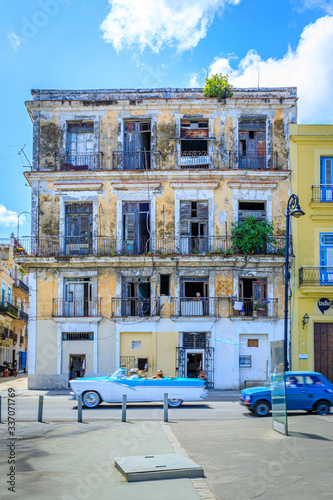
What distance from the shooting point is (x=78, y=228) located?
98.3 ft

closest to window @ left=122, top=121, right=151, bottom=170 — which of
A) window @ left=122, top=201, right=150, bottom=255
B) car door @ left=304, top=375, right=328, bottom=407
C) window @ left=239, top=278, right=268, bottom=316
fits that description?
window @ left=122, top=201, right=150, bottom=255

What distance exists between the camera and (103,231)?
96.6 feet

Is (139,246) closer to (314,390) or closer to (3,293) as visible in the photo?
(314,390)

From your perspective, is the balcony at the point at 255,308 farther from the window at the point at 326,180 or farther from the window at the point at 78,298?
the window at the point at 78,298

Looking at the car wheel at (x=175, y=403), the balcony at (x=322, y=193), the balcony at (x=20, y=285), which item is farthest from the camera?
the balcony at (x=20, y=285)

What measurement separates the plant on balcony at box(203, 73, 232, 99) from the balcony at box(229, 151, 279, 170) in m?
3.15

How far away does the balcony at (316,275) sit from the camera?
92.8 ft

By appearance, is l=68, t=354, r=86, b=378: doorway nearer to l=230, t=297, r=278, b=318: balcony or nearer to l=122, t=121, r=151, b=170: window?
l=230, t=297, r=278, b=318: balcony

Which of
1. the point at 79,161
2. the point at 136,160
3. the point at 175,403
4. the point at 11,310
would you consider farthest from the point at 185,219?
the point at 11,310

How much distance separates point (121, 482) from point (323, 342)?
21489mm

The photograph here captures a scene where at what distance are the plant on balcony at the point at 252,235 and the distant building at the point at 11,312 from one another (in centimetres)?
2052

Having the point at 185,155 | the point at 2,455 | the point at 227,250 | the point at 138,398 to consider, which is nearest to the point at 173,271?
the point at 227,250

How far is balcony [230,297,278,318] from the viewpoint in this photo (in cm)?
2848

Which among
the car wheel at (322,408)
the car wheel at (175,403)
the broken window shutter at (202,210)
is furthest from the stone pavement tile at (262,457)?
the broken window shutter at (202,210)
